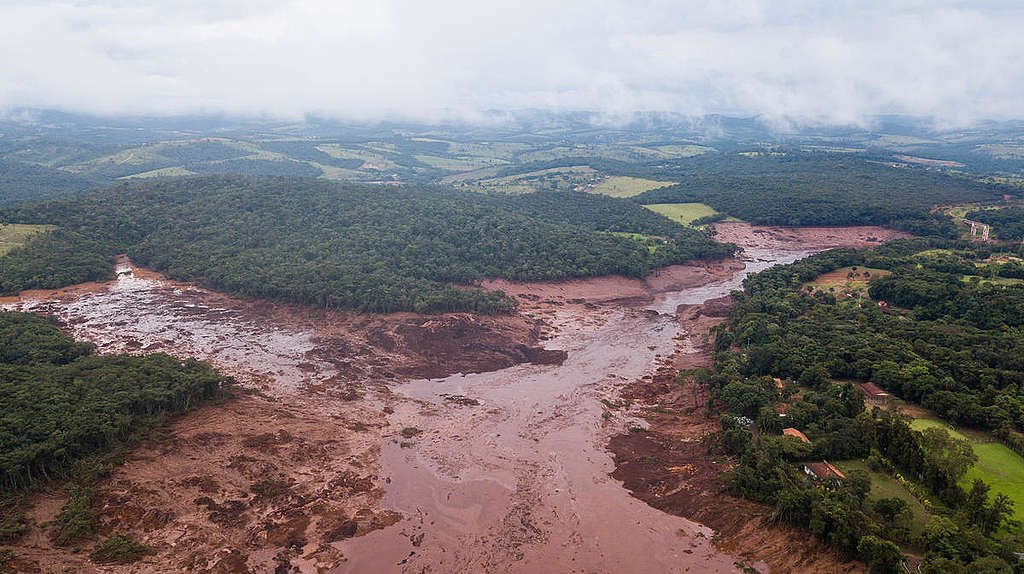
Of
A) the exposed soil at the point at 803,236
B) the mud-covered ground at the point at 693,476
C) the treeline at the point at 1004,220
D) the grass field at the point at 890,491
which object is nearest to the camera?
the grass field at the point at 890,491

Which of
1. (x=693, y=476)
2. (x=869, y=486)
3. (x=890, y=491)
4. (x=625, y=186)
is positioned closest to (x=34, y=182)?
(x=625, y=186)

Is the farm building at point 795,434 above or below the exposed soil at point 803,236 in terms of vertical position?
below

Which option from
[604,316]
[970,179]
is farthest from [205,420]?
[970,179]

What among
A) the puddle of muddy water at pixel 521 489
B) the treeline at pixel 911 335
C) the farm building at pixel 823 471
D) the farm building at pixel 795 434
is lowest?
the puddle of muddy water at pixel 521 489

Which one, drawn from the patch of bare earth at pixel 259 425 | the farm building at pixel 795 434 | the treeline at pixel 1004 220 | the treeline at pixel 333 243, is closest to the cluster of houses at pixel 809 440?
the farm building at pixel 795 434

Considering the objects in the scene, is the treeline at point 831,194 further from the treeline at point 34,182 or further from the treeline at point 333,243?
the treeline at point 34,182

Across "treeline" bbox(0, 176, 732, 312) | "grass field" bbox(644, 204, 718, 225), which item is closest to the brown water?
"treeline" bbox(0, 176, 732, 312)

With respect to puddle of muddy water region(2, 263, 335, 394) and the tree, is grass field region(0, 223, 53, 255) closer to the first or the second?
puddle of muddy water region(2, 263, 335, 394)
